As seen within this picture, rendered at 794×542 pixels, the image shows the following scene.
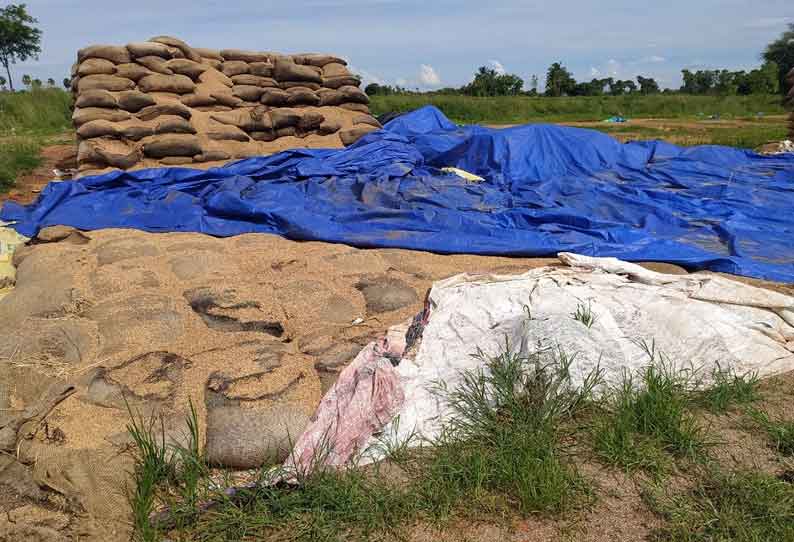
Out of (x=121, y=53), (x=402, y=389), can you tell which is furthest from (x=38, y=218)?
(x=402, y=389)

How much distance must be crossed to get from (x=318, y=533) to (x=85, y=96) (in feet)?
21.5

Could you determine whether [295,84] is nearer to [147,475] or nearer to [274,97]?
[274,97]

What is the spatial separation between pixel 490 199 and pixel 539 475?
12.8ft

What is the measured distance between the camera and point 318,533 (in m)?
1.81

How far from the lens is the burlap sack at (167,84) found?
23.8 ft

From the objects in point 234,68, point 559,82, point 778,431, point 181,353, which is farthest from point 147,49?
point 559,82

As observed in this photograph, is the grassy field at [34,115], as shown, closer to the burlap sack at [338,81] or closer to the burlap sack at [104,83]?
the burlap sack at [104,83]

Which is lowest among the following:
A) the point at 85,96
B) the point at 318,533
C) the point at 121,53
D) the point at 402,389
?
the point at 318,533

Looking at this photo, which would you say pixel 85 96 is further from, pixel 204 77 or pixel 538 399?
pixel 538 399

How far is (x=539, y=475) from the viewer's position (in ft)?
6.33

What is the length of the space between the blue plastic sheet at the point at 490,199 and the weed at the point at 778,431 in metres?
1.95

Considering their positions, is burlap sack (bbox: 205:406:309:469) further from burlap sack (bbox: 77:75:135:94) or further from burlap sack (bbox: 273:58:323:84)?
burlap sack (bbox: 273:58:323:84)

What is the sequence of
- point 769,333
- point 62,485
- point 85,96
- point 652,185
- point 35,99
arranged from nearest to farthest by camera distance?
1. point 62,485
2. point 769,333
3. point 652,185
4. point 85,96
5. point 35,99

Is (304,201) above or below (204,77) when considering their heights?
below
